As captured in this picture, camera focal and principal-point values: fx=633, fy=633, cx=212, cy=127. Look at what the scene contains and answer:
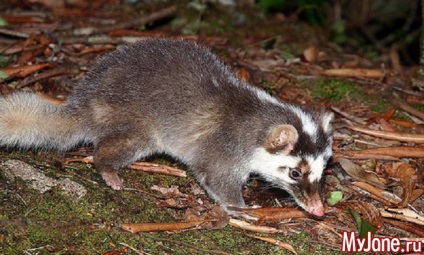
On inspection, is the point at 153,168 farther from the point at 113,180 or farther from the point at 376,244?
the point at 376,244

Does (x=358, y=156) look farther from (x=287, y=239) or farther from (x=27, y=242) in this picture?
(x=27, y=242)

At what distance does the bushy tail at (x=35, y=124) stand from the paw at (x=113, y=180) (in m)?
0.60

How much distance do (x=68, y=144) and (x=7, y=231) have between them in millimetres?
1568

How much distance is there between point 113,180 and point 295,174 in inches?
67.9

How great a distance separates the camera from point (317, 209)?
5.80 meters

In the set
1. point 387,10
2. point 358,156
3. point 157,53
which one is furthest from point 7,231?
point 387,10

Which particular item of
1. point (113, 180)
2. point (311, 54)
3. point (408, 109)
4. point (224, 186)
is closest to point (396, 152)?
point (408, 109)

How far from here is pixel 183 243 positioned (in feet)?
17.4

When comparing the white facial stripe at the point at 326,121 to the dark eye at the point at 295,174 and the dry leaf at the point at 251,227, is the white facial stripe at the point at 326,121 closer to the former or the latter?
the dark eye at the point at 295,174

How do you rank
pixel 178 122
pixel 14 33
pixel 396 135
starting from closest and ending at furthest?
pixel 178 122, pixel 396 135, pixel 14 33

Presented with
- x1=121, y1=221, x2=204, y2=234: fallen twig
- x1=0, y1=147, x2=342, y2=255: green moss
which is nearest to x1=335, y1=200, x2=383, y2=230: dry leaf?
x1=0, y1=147, x2=342, y2=255: green moss

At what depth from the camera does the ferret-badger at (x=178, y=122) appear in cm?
600

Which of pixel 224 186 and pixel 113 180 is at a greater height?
pixel 113 180

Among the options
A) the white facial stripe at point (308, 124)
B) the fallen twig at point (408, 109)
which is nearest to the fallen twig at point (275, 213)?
the white facial stripe at point (308, 124)
